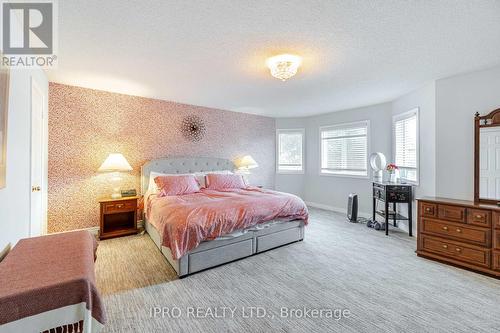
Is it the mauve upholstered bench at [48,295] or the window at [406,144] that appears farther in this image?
the window at [406,144]

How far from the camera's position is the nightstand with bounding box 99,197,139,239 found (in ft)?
11.9

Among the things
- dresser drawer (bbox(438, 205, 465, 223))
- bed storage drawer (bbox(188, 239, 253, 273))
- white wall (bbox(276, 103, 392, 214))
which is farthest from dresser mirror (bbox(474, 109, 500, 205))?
bed storage drawer (bbox(188, 239, 253, 273))

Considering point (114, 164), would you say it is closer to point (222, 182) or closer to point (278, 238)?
point (222, 182)

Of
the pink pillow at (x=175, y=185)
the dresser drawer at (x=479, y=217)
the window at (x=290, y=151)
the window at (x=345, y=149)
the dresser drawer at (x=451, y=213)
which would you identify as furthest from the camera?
the window at (x=290, y=151)

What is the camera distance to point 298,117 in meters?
6.32

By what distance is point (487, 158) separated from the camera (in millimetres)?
2859

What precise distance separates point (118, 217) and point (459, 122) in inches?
223

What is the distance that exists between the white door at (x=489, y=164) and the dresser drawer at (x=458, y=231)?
0.57 metres

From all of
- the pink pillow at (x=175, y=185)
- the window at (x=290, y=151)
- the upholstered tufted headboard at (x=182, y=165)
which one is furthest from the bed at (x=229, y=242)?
the window at (x=290, y=151)

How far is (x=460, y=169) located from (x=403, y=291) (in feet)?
6.94

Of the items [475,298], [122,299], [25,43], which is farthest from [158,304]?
[475,298]

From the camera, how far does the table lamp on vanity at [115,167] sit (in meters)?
3.62

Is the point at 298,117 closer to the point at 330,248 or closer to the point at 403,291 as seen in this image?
the point at 330,248

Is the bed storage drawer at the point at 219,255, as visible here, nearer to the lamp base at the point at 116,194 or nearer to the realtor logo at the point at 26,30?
the lamp base at the point at 116,194
